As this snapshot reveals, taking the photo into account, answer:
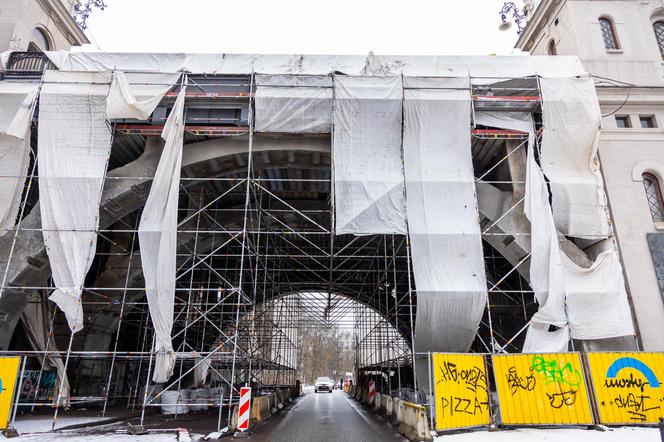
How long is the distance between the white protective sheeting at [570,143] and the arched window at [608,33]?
16.7 ft

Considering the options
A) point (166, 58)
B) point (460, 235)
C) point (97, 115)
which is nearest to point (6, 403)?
point (97, 115)

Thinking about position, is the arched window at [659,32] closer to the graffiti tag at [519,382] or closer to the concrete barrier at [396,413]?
the graffiti tag at [519,382]

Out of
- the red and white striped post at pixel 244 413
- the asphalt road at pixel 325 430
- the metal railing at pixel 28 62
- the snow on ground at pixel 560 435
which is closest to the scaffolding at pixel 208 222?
the red and white striped post at pixel 244 413

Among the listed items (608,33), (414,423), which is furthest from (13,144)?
(608,33)

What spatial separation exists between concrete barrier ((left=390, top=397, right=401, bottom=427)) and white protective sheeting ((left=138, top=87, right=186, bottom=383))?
6678 mm

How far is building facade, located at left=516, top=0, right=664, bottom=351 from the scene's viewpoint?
13852 mm

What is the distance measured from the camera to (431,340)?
13422mm

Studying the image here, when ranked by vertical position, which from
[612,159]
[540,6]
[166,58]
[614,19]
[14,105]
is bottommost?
[612,159]

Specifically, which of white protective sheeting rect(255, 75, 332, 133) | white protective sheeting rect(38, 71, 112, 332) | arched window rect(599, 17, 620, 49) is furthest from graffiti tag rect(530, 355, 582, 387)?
arched window rect(599, 17, 620, 49)

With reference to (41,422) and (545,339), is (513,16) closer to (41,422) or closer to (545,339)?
(545,339)

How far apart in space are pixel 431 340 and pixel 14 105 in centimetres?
1544

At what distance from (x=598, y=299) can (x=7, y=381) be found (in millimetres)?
16082

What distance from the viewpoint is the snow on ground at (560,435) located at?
916cm

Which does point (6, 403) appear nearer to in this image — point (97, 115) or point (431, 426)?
point (97, 115)
